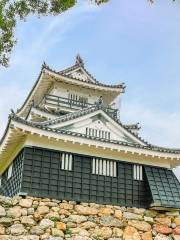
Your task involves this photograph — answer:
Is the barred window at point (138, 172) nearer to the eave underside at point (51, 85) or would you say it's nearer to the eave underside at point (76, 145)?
the eave underside at point (76, 145)

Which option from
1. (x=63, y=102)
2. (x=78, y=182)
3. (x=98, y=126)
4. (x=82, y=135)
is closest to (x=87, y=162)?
(x=78, y=182)

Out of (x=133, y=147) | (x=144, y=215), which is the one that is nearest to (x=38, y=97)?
(x=133, y=147)

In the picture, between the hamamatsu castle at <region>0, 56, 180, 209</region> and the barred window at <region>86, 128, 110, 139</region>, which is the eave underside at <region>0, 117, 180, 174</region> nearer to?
the hamamatsu castle at <region>0, 56, 180, 209</region>

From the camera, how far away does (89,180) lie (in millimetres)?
16594

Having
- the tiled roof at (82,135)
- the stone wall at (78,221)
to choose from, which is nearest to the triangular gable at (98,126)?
the tiled roof at (82,135)

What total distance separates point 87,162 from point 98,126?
233 centimetres

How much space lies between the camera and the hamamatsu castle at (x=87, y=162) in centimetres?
1577

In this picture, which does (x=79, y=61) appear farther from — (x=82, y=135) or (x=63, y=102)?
(x=82, y=135)

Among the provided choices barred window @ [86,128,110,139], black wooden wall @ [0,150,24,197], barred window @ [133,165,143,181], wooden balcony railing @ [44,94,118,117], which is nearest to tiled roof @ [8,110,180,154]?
barred window @ [133,165,143,181]

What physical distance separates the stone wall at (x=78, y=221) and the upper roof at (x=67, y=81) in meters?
8.69

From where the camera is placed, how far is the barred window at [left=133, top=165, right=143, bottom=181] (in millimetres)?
17562

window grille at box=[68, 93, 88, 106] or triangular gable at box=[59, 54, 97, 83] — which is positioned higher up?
triangular gable at box=[59, 54, 97, 83]

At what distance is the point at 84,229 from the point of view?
15.1m

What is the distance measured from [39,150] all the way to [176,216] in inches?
260
